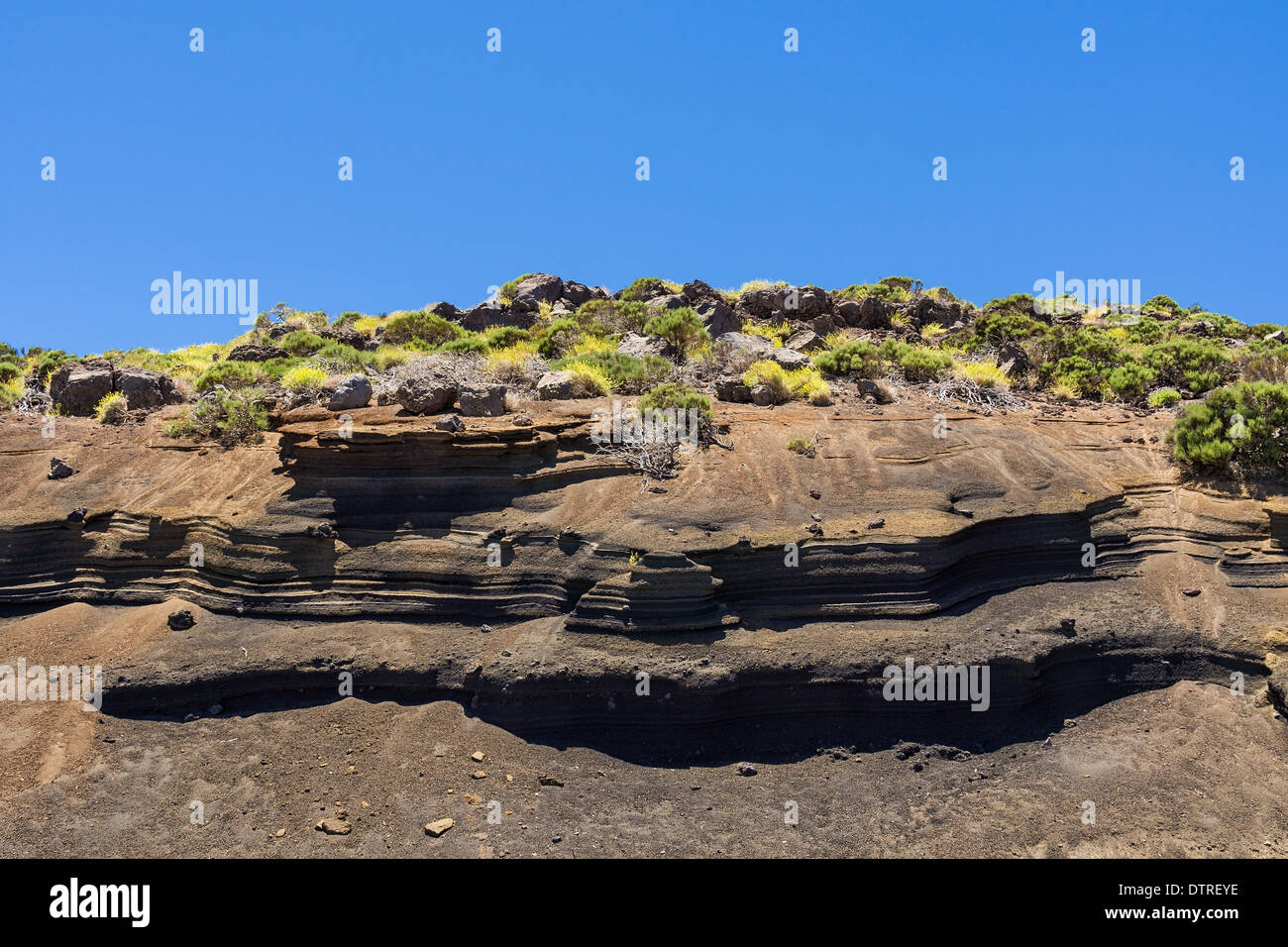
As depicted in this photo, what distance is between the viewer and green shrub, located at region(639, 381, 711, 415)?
12.5 metres

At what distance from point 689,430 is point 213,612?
22.9ft

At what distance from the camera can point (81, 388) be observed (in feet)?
49.7

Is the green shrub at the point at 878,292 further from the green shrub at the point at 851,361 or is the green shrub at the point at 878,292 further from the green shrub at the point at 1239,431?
the green shrub at the point at 1239,431

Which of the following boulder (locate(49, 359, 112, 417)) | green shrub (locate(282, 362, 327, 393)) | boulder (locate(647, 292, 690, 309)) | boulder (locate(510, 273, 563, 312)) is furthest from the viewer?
boulder (locate(510, 273, 563, 312))

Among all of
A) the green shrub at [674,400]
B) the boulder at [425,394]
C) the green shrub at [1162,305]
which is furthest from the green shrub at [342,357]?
the green shrub at [1162,305]

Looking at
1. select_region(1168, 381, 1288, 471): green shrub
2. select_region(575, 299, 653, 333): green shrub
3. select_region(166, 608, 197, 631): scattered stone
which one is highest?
select_region(575, 299, 653, 333): green shrub

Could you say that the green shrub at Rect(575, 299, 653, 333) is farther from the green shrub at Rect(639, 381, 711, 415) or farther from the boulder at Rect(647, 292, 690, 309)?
the green shrub at Rect(639, 381, 711, 415)

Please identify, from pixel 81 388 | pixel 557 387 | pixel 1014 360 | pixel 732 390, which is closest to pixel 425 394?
pixel 557 387

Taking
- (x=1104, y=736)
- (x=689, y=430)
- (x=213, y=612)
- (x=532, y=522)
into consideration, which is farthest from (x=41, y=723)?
(x=1104, y=736)

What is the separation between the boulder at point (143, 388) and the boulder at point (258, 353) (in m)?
4.79

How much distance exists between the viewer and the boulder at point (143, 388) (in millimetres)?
15016

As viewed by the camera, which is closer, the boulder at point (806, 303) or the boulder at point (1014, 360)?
the boulder at point (1014, 360)

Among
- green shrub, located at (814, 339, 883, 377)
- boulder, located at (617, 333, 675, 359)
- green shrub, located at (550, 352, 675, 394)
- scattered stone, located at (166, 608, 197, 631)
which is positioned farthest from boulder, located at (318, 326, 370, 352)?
green shrub, located at (814, 339, 883, 377)

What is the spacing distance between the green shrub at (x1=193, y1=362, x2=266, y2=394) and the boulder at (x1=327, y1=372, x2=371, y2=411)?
13.0ft
